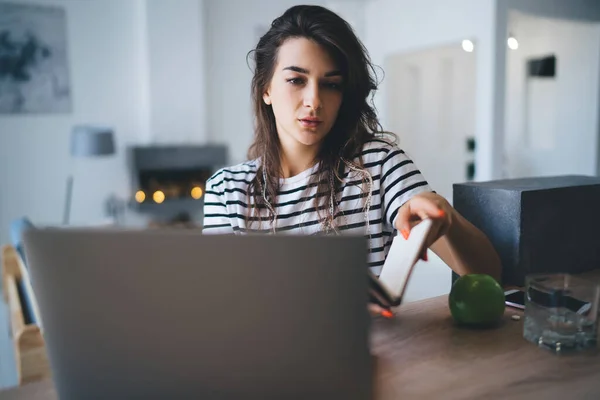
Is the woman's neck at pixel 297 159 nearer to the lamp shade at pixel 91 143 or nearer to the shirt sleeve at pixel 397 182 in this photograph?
the shirt sleeve at pixel 397 182

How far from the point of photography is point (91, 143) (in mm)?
3811

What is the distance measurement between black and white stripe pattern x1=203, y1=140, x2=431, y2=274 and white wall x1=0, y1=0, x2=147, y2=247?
3.48 metres

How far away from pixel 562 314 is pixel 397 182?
1.60 feet

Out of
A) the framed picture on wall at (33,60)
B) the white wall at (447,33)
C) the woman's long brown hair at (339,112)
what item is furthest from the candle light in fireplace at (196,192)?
the woman's long brown hair at (339,112)

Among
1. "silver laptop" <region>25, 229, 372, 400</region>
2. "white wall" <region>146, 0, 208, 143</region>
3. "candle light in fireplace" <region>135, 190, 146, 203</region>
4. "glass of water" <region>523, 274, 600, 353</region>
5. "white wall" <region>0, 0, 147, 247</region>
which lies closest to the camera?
"silver laptop" <region>25, 229, 372, 400</region>

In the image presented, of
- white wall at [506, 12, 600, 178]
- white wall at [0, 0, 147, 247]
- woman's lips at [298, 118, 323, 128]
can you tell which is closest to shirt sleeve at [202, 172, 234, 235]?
woman's lips at [298, 118, 323, 128]

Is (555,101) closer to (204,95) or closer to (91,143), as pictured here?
(204,95)

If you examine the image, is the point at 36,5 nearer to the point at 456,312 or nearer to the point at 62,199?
the point at 62,199

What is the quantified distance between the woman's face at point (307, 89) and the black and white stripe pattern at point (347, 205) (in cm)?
12

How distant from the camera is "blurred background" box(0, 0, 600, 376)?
3994 mm

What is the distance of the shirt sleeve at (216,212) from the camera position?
1.18 meters

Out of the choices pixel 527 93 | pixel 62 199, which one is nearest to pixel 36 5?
→ pixel 62 199

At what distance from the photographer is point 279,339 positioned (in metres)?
0.42

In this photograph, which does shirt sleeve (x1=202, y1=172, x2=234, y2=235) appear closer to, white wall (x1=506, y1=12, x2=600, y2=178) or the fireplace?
the fireplace
